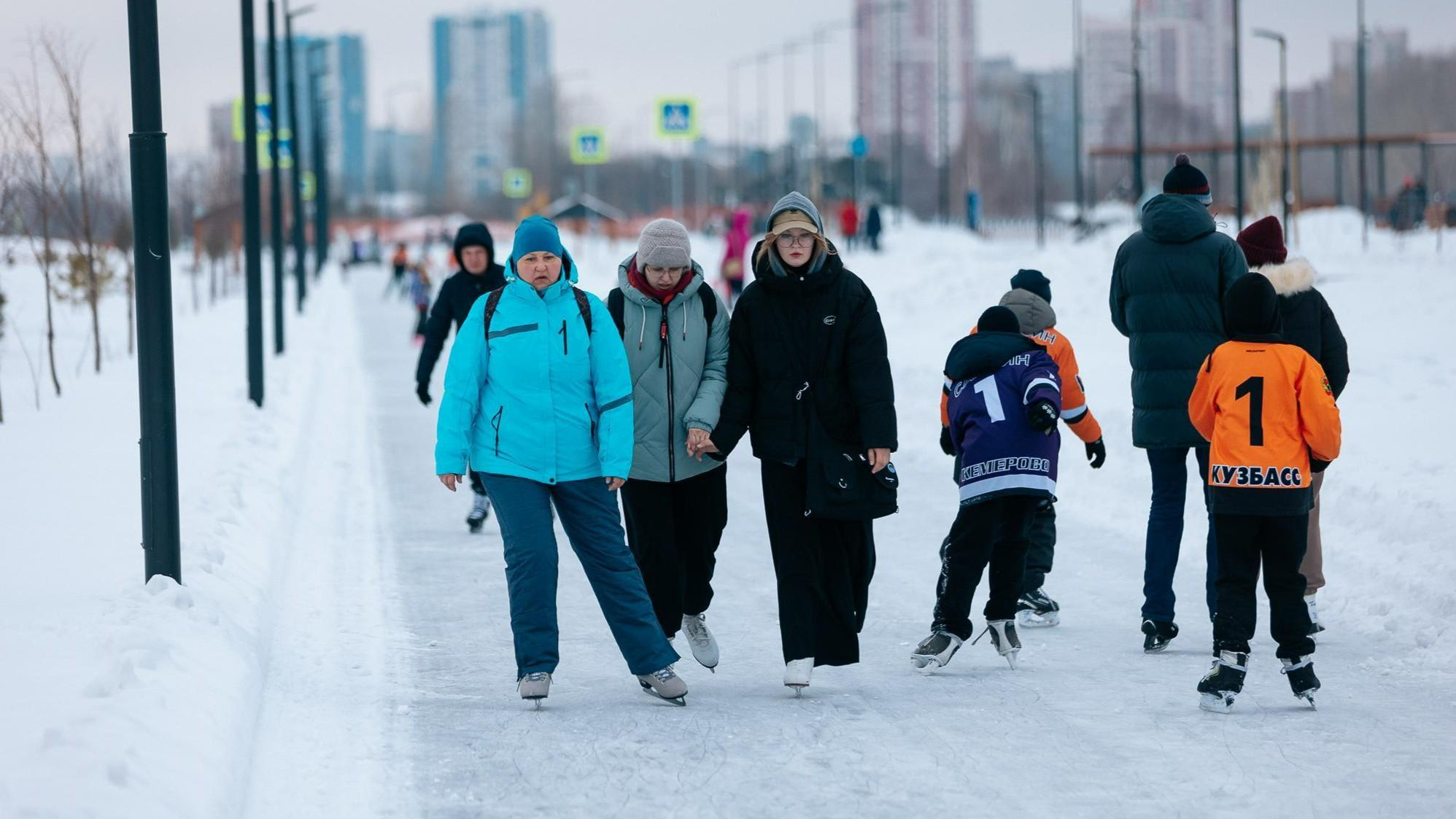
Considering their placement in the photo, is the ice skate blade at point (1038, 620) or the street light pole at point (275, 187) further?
the street light pole at point (275, 187)

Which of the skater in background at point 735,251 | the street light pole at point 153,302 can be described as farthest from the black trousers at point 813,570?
the skater in background at point 735,251

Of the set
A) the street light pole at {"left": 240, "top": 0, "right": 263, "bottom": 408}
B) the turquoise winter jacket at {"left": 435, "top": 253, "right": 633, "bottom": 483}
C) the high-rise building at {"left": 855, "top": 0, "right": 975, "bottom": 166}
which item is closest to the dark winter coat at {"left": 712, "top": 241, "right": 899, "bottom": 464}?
the turquoise winter jacket at {"left": 435, "top": 253, "right": 633, "bottom": 483}

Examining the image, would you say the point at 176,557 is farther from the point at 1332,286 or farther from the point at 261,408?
the point at 1332,286

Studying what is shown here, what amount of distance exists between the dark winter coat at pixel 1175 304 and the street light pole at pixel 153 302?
4008mm

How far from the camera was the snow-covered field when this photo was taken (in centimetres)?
532

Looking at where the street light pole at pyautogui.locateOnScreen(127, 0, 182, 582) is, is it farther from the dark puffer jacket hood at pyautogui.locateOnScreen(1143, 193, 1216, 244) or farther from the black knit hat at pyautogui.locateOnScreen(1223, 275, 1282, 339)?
the black knit hat at pyautogui.locateOnScreen(1223, 275, 1282, 339)

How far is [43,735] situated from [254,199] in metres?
14.5

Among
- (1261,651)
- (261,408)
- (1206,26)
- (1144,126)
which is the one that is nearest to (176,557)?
(1261,651)

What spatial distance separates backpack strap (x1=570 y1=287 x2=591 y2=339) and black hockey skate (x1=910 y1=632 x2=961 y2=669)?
6.08ft

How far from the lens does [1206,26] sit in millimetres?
141000

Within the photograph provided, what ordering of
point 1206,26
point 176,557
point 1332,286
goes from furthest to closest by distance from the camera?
1. point 1206,26
2. point 1332,286
3. point 176,557

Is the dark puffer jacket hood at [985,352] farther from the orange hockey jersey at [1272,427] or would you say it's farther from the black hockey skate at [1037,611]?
the black hockey skate at [1037,611]

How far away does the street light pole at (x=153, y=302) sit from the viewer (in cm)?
742

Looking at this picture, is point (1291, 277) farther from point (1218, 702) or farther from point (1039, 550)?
point (1218, 702)
